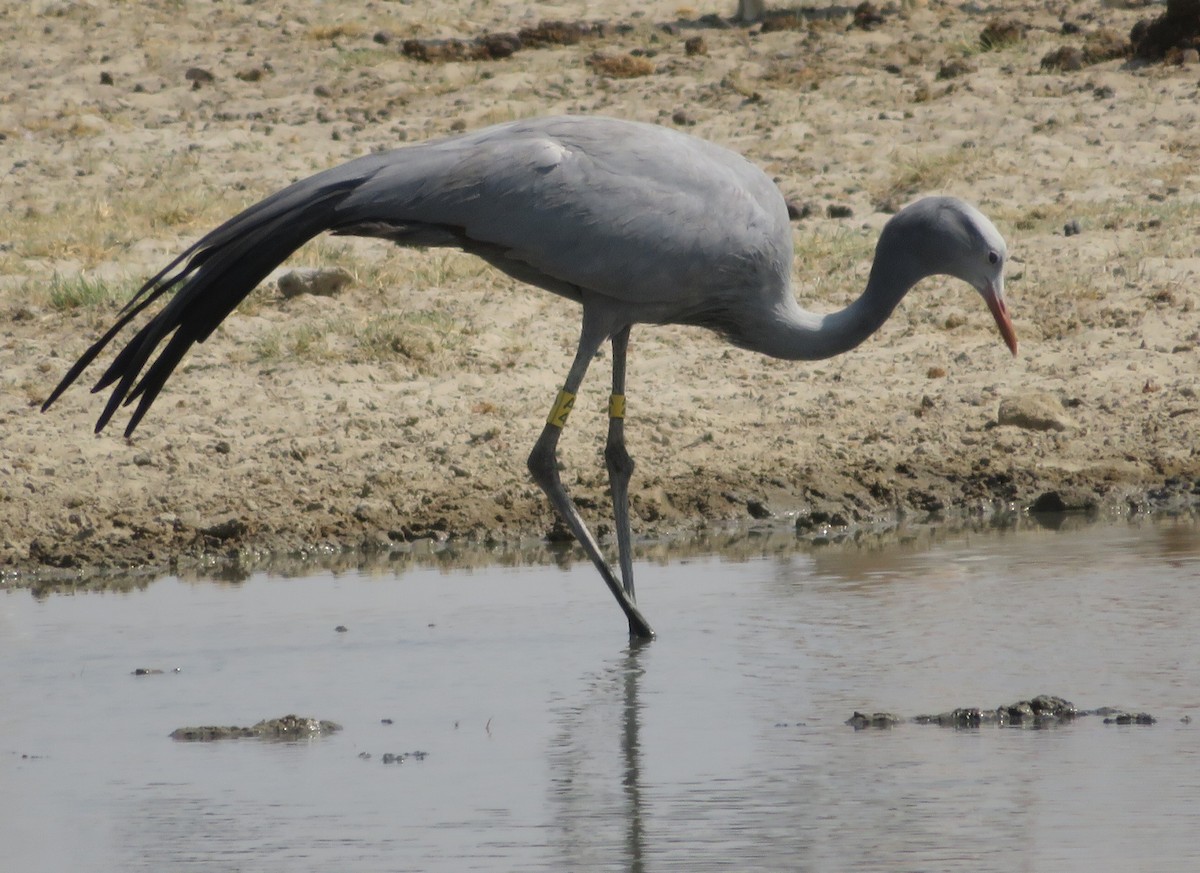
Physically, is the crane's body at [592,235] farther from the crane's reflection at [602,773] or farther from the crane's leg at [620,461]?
the crane's reflection at [602,773]

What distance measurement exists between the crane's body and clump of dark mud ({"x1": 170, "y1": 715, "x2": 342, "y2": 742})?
109 cm

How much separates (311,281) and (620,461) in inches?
123

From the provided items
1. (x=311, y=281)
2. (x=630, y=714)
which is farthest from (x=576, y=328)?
(x=630, y=714)

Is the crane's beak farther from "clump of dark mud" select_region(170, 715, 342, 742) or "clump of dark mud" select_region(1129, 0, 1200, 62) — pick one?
"clump of dark mud" select_region(1129, 0, 1200, 62)

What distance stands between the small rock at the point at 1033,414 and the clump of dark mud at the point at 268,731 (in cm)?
408

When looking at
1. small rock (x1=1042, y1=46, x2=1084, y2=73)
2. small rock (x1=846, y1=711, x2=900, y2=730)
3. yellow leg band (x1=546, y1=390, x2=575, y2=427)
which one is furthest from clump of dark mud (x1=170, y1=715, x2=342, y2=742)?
small rock (x1=1042, y1=46, x2=1084, y2=73)

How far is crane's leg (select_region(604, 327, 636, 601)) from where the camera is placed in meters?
6.34

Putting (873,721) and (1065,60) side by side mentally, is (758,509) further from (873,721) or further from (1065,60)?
(1065,60)

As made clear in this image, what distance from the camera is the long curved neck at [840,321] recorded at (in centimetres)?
624

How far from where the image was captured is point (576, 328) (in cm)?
914

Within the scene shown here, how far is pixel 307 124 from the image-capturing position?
12.4 meters

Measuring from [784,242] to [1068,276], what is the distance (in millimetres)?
3726

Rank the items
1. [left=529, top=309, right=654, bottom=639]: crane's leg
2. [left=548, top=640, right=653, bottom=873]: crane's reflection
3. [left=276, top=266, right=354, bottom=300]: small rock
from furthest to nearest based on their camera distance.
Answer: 1. [left=276, top=266, right=354, bottom=300]: small rock
2. [left=529, top=309, right=654, bottom=639]: crane's leg
3. [left=548, top=640, right=653, bottom=873]: crane's reflection

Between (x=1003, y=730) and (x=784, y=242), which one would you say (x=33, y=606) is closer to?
(x=784, y=242)
